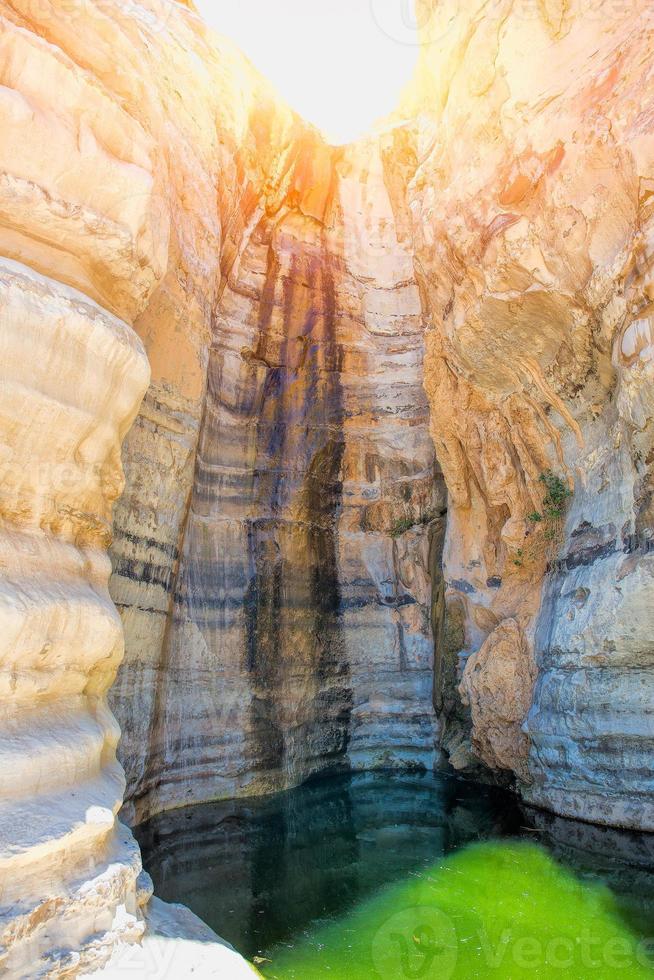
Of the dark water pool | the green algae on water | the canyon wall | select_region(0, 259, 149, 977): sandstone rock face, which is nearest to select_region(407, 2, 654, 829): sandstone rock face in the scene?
the dark water pool

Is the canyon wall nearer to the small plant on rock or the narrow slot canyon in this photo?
the narrow slot canyon

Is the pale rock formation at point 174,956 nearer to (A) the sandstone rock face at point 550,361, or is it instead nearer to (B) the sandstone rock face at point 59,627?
(B) the sandstone rock face at point 59,627

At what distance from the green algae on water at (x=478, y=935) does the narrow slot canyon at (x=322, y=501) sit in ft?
0.14


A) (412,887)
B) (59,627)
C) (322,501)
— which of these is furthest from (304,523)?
(59,627)

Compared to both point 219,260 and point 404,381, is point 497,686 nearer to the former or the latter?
point 404,381

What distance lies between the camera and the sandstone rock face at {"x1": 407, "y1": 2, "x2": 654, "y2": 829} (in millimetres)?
7578

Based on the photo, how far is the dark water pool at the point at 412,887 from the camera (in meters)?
5.16

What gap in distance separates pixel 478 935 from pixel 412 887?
4.08 ft

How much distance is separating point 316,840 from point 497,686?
3.48m

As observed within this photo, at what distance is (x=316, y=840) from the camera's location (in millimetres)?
8484

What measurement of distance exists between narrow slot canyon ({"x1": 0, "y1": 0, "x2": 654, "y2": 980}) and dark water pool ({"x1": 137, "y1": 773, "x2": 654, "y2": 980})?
0.16ft

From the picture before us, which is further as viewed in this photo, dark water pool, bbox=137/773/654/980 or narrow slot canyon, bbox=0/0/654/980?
narrow slot canyon, bbox=0/0/654/980

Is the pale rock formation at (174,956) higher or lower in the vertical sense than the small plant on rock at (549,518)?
lower

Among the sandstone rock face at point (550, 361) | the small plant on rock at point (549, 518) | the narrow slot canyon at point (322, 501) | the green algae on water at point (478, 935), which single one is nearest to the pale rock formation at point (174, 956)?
the narrow slot canyon at point (322, 501)
